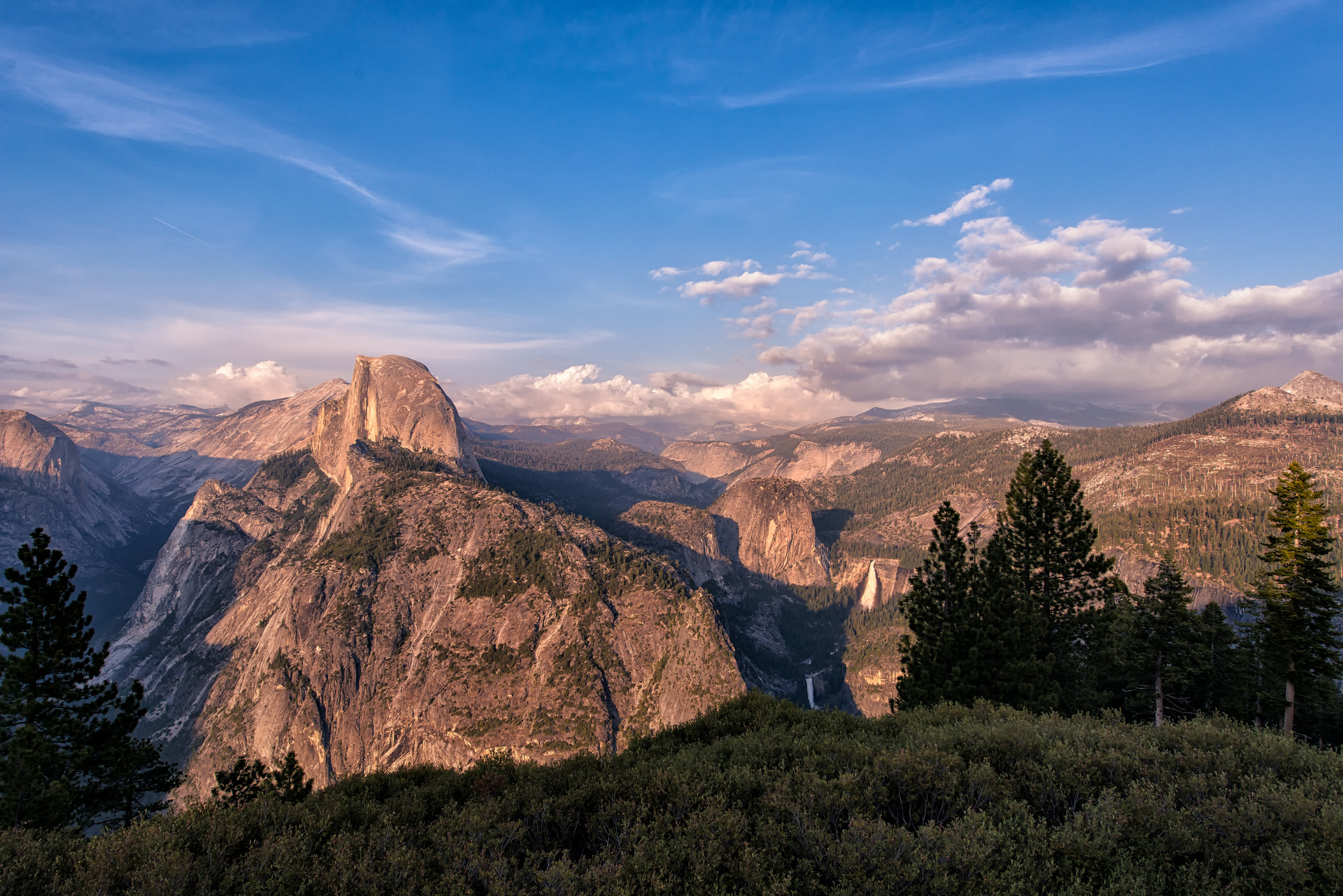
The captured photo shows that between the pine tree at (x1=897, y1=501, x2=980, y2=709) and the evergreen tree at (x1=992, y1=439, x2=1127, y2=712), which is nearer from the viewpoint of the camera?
the pine tree at (x1=897, y1=501, x2=980, y2=709)

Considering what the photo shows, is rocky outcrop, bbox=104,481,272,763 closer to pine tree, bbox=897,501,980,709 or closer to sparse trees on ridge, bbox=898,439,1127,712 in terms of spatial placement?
pine tree, bbox=897,501,980,709

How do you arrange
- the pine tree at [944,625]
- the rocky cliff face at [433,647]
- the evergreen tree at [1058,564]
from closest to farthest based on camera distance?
the pine tree at [944,625] → the evergreen tree at [1058,564] → the rocky cliff face at [433,647]

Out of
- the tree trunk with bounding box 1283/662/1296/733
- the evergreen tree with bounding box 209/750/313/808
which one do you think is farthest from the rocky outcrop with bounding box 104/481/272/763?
the tree trunk with bounding box 1283/662/1296/733

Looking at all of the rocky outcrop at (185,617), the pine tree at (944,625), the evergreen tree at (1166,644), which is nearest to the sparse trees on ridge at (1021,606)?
the pine tree at (944,625)

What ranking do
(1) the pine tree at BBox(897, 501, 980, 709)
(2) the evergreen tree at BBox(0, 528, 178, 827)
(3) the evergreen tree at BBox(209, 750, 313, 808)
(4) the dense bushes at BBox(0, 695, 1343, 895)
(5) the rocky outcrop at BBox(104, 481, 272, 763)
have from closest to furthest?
(4) the dense bushes at BBox(0, 695, 1343, 895)
(2) the evergreen tree at BBox(0, 528, 178, 827)
(3) the evergreen tree at BBox(209, 750, 313, 808)
(1) the pine tree at BBox(897, 501, 980, 709)
(5) the rocky outcrop at BBox(104, 481, 272, 763)

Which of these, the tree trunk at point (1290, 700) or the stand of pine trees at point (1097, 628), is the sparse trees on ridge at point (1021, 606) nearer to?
the stand of pine trees at point (1097, 628)

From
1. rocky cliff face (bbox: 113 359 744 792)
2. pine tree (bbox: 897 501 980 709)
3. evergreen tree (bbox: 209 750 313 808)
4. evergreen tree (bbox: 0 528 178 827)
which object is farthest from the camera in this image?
rocky cliff face (bbox: 113 359 744 792)
